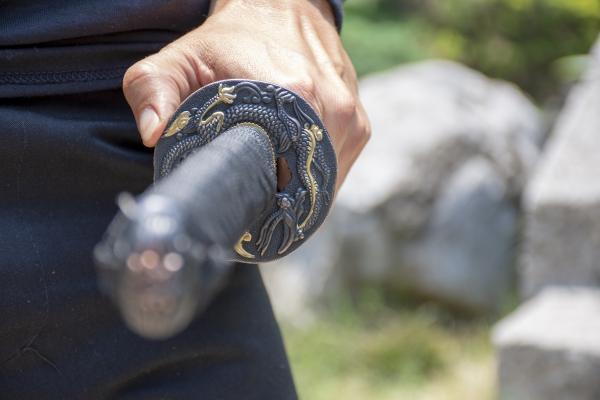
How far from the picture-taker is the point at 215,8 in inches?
41.3

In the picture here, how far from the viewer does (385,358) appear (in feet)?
12.7

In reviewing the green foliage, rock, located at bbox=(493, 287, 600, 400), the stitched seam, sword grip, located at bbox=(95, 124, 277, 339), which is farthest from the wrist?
the green foliage

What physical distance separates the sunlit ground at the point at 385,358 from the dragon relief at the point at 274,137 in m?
2.79

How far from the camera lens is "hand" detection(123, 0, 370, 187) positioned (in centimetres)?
87

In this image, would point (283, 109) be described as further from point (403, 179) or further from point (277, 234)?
point (403, 179)

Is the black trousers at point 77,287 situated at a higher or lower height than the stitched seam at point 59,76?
lower

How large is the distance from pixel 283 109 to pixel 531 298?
7.80ft

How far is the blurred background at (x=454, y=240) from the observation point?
295 centimetres

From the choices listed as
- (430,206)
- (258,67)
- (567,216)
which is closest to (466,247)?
(430,206)

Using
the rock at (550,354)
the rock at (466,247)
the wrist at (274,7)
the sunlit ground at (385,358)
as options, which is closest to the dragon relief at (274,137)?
the wrist at (274,7)

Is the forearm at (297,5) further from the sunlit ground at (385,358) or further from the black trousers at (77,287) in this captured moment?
the sunlit ground at (385,358)

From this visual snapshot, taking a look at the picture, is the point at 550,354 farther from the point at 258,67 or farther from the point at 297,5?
the point at 258,67

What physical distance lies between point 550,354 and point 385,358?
132 cm

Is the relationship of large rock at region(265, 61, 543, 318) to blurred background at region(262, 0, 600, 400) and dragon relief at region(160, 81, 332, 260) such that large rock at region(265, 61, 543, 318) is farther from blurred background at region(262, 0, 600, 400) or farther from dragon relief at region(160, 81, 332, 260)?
dragon relief at region(160, 81, 332, 260)
